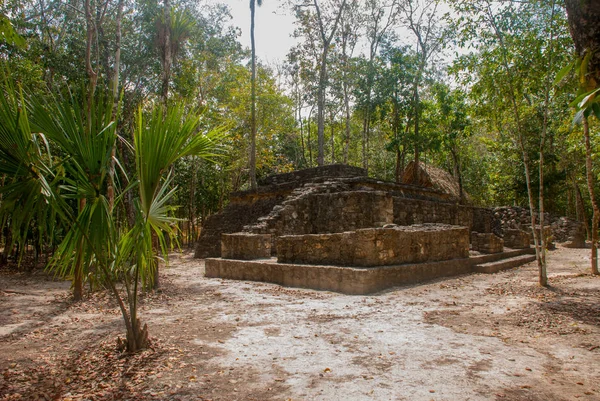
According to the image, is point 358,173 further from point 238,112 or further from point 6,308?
point 6,308

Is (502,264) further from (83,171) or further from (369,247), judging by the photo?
(83,171)

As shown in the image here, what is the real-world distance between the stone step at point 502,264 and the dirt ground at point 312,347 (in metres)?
2.87

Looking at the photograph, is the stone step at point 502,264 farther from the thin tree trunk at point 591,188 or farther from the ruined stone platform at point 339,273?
the thin tree trunk at point 591,188

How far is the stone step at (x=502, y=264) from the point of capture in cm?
985

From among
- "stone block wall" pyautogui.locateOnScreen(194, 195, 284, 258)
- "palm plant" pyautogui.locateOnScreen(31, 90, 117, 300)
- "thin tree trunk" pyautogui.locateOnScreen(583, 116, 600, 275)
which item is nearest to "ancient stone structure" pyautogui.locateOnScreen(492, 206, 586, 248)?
"thin tree trunk" pyautogui.locateOnScreen(583, 116, 600, 275)

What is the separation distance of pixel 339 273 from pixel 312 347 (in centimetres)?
313

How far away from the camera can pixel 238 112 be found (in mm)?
21422

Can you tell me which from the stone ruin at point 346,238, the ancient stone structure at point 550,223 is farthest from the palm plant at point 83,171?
the ancient stone structure at point 550,223

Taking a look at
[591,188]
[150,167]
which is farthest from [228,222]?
[150,167]

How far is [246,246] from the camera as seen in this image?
948 cm

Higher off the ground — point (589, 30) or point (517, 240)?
point (589, 30)

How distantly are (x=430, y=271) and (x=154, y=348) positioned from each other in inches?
245

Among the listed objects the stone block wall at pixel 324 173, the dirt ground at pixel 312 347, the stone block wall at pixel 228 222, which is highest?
the stone block wall at pixel 324 173

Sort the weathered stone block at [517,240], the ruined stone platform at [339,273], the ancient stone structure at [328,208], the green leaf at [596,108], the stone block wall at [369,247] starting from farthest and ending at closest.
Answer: the weathered stone block at [517,240]
the ancient stone structure at [328,208]
the stone block wall at [369,247]
the ruined stone platform at [339,273]
the green leaf at [596,108]
